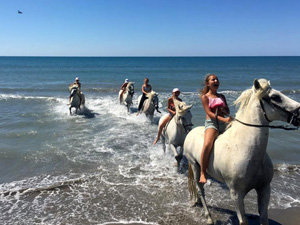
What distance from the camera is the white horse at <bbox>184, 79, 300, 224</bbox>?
10.9 feet

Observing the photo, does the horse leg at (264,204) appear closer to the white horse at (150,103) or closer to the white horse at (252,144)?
the white horse at (252,144)

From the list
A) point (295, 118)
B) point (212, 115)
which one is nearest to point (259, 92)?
point (295, 118)

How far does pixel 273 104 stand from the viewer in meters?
3.31

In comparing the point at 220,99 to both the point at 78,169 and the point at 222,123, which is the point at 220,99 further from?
the point at 78,169

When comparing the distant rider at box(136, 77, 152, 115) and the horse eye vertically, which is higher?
the horse eye

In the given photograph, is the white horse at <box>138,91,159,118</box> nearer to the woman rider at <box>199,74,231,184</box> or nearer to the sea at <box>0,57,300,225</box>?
the sea at <box>0,57,300,225</box>

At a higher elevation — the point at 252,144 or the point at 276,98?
the point at 276,98

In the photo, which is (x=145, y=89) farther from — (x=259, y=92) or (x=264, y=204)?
(x=259, y=92)

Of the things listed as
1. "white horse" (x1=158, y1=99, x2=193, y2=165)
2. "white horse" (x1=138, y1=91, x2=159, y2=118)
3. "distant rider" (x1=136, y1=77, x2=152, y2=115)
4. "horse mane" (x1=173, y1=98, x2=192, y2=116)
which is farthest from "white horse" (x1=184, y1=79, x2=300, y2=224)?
"distant rider" (x1=136, y1=77, x2=152, y2=115)

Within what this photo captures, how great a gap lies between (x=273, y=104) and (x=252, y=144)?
0.64 metres

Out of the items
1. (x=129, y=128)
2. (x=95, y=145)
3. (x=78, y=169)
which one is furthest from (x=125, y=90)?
(x=78, y=169)

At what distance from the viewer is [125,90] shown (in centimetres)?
1747

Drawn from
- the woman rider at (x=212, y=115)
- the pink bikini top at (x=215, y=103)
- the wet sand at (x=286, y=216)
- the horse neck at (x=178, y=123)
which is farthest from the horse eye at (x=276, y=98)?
the horse neck at (x=178, y=123)

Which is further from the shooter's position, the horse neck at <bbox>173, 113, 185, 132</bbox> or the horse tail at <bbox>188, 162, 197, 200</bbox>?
the horse neck at <bbox>173, 113, 185, 132</bbox>
